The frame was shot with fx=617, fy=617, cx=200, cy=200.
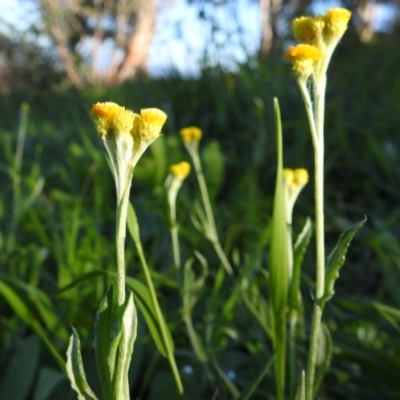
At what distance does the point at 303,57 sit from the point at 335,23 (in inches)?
2.1

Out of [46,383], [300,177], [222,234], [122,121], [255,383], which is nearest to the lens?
[122,121]

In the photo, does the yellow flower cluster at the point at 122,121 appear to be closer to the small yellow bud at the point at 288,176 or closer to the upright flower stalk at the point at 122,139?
the upright flower stalk at the point at 122,139

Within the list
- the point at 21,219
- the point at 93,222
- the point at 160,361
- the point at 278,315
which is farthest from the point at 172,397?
the point at 21,219

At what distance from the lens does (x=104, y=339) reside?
1.74 feet

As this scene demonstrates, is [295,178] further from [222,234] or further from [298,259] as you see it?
[222,234]

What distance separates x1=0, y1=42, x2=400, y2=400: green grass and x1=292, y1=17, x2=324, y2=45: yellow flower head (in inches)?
7.5

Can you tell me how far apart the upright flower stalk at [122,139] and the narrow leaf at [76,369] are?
5 centimetres

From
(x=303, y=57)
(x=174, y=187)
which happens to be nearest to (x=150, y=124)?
(x=303, y=57)

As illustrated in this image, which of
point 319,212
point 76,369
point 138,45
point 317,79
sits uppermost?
point 138,45

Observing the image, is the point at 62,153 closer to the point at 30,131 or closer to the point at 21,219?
the point at 30,131

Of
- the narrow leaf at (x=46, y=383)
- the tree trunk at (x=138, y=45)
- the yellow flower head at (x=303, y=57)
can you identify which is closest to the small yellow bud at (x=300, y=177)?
the yellow flower head at (x=303, y=57)

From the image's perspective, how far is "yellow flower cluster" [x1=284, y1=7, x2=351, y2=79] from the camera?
534mm

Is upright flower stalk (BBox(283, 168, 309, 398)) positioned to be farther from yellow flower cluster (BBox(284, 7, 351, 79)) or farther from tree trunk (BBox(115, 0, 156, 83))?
tree trunk (BBox(115, 0, 156, 83))

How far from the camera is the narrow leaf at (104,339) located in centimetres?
51
